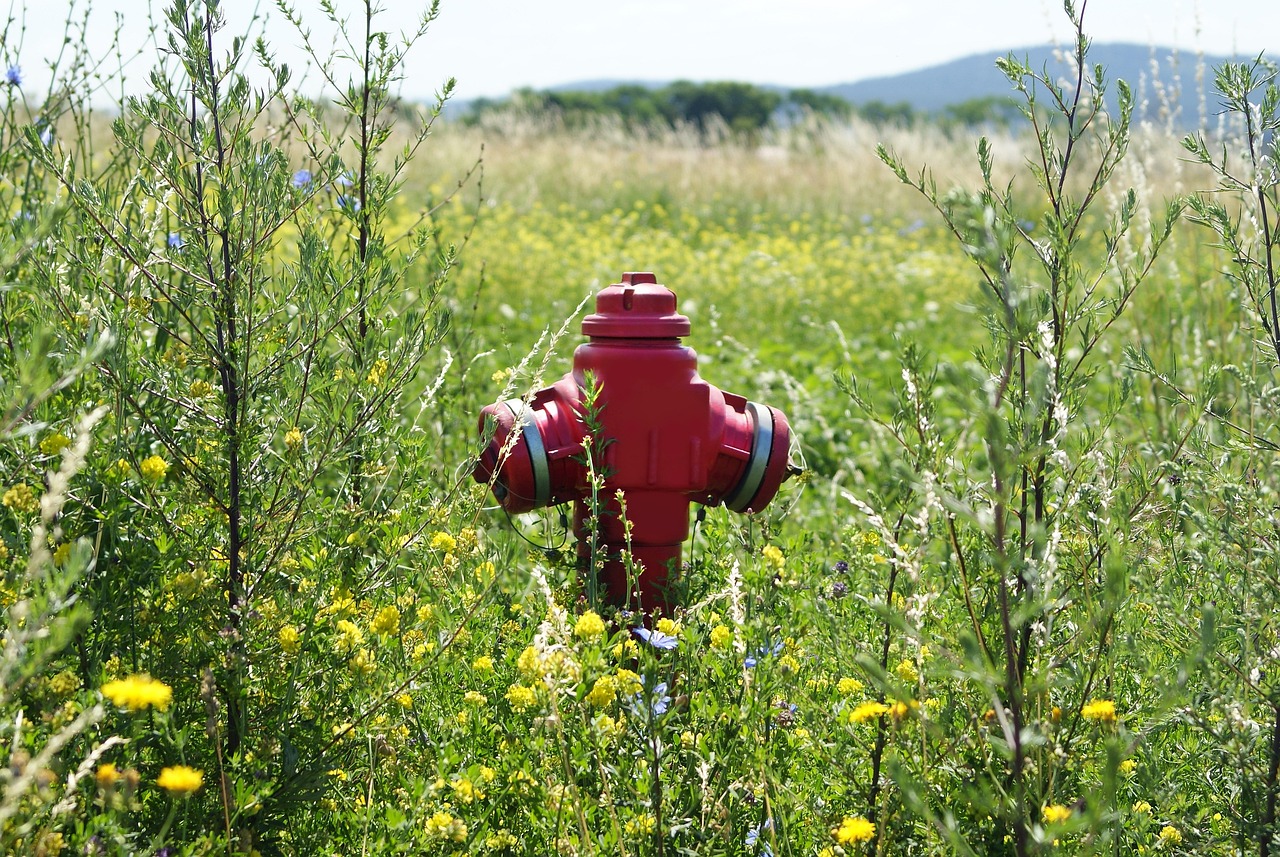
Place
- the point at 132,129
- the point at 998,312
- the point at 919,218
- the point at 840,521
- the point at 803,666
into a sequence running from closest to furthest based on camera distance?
the point at 998,312
the point at 132,129
the point at 803,666
the point at 840,521
the point at 919,218

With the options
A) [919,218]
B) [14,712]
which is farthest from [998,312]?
[919,218]

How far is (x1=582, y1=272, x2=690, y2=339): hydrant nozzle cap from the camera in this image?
2.25 m

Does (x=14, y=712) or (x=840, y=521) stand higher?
(x=14, y=712)

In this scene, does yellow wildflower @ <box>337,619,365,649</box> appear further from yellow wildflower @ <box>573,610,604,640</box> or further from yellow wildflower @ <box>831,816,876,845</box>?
yellow wildflower @ <box>831,816,876,845</box>

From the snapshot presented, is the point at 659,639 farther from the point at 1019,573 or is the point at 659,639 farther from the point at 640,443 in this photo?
the point at 1019,573

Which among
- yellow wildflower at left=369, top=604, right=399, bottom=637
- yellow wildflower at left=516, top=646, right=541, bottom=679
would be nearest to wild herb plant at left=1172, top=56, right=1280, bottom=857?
yellow wildflower at left=516, top=646, right=541, bottom=679

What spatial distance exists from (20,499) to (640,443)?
1.09 meters

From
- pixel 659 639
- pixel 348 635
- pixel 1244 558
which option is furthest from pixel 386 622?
pixel 1244 558

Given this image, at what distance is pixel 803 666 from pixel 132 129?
4.93 ft

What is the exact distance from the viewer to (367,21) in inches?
87.5

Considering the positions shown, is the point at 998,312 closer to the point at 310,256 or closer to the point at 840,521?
the point at 310,256

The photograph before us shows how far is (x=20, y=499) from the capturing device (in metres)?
1.69

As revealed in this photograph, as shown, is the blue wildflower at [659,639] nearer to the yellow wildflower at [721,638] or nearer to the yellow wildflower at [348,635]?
the yellow wildflower at [721,638]

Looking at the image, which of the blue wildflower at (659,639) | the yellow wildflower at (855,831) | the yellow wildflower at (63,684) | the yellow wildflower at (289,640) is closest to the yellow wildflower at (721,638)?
the blue wildflower at (659,639)
